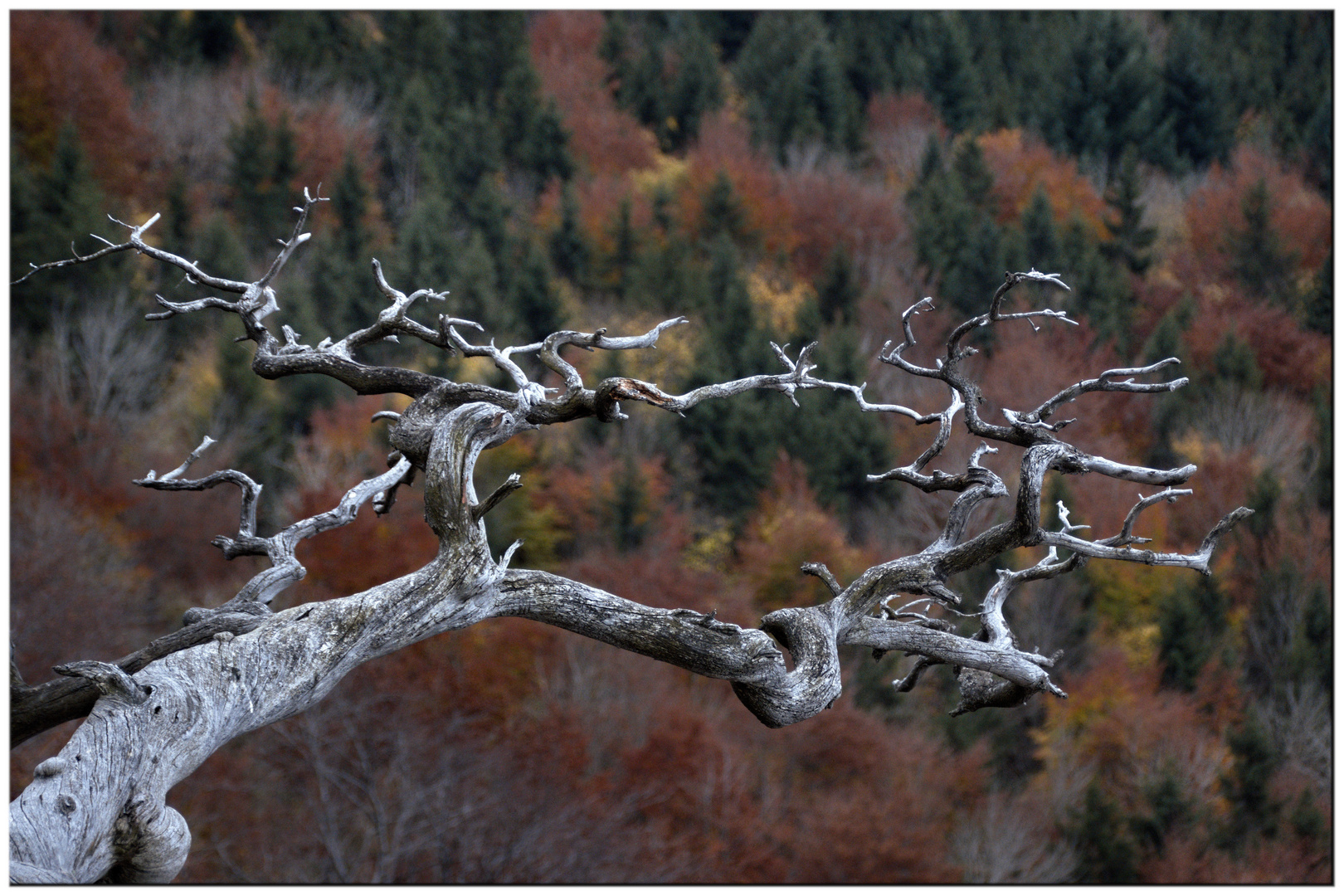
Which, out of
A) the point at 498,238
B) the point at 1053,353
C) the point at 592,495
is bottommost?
the point at 592,495

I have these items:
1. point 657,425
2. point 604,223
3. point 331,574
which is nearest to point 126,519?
point 331,574

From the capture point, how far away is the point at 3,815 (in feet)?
13.0

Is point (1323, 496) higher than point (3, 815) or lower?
lower

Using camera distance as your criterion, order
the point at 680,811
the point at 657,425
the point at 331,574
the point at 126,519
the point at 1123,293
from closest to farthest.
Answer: the point at 680,811, the point at 331,574, the point at 126,519, the point at 657,425, the point at 1123,293

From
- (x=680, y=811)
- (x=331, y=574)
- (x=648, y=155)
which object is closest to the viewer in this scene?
(x=680, y=811)

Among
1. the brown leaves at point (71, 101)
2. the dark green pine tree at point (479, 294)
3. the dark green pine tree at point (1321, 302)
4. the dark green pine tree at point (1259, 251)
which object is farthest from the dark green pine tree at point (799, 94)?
the brown leaves at point (71, 101)

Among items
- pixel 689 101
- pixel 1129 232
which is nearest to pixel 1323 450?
pixel 1129 232

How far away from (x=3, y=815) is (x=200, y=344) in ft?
102

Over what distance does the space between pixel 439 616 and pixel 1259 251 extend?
40.5 meters

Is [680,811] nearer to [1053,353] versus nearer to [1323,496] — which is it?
[1053,353]

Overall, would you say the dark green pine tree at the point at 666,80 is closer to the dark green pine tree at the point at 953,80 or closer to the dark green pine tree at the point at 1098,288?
the dark green pine tree at the point at 953,80

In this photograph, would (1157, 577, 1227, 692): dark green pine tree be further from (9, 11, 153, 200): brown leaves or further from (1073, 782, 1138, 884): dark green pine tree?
(9, 11, 153, 200): brown leaves

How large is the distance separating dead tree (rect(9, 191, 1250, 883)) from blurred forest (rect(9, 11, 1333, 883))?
1403 cm

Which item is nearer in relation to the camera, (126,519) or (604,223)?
(126,519)
